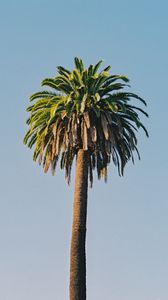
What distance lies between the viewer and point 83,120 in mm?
39406

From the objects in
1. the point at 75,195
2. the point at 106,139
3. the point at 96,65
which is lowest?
the point at 75,195

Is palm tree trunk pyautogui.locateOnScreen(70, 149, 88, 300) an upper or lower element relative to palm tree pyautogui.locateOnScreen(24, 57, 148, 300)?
lower

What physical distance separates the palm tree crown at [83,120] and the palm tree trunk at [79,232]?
4.58 ft

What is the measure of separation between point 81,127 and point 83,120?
48 cm

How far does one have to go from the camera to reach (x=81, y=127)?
1548 inches

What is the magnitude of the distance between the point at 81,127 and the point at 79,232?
6.78 meters

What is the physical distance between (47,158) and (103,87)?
6106 millimetres

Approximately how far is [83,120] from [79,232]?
7233 mm

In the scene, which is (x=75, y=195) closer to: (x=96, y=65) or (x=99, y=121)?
(x=99, y=121)

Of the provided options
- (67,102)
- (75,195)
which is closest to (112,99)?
(67,102)

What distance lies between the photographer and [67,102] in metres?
39.0

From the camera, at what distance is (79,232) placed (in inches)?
1455

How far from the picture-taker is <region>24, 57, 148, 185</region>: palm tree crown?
39438mm

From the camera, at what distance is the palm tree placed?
38.7 meters
